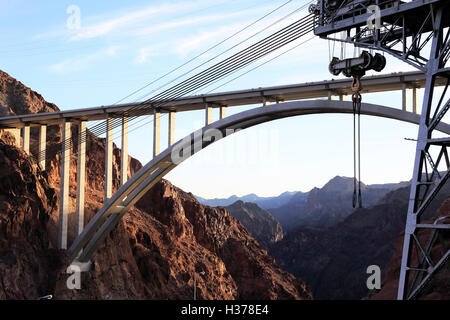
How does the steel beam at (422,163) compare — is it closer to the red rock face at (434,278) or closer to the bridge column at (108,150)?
the red rock face at (434,278)

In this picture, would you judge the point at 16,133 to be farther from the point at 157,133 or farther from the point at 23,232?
the point at 157,133

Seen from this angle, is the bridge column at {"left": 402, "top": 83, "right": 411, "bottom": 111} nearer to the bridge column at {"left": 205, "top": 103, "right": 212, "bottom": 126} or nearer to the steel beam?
the steel beam

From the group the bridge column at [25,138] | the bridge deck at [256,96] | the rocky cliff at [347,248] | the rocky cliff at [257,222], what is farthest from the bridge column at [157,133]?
the rocky cliff at [257,222]

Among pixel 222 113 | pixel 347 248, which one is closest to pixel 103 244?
pixel 222 113

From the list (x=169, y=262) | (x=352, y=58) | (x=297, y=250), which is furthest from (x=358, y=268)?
(x=352, y=58)

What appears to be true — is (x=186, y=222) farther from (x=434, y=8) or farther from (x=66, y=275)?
(x=434, y=8)

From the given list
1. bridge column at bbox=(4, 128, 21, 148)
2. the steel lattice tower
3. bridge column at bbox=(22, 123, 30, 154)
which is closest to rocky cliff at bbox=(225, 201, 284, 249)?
bridge column at bbox=(4, 128, 21, 148)
